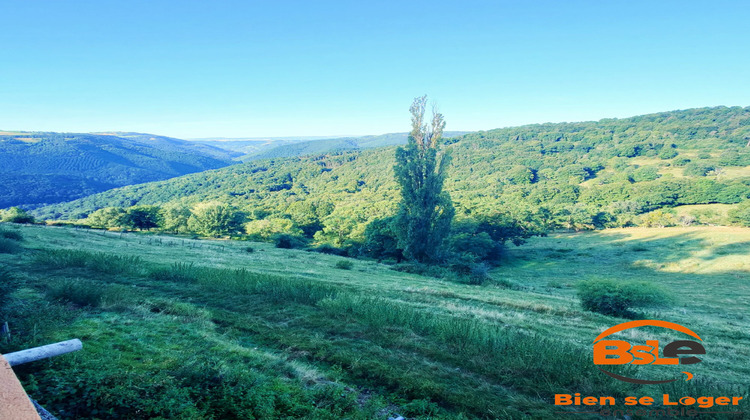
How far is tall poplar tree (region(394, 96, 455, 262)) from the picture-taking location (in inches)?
1293

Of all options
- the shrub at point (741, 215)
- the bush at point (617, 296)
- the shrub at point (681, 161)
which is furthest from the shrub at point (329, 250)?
the shrub at point (681, 161)

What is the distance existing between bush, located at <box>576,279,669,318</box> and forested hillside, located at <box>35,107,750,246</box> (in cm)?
3121

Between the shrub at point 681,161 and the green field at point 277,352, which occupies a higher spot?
the shrub at point 681,161

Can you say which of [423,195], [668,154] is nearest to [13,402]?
[423,195]

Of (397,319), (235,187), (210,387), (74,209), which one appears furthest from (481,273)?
(74,209)

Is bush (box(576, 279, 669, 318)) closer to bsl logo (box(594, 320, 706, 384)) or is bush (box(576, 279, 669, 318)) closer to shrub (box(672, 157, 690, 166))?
bsl logo (box(594, 320, 706, 384))

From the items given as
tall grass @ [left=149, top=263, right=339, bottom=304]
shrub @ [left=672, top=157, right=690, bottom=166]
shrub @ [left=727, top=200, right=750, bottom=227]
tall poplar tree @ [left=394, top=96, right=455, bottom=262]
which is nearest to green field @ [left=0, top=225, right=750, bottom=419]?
tall grass @ [left=149, top=263, right=339, bottom=304]

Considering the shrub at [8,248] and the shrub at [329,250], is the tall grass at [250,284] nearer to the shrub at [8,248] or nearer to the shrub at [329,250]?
the shrub at [8,248]

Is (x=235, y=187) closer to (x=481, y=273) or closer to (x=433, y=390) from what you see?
(x=481, y=273)

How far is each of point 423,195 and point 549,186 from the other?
108 m

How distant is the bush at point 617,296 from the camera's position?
15.6 meters

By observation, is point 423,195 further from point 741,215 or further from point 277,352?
point 741,215

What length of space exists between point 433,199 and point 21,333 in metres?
29.9

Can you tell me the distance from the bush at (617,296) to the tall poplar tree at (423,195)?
57.2ft
